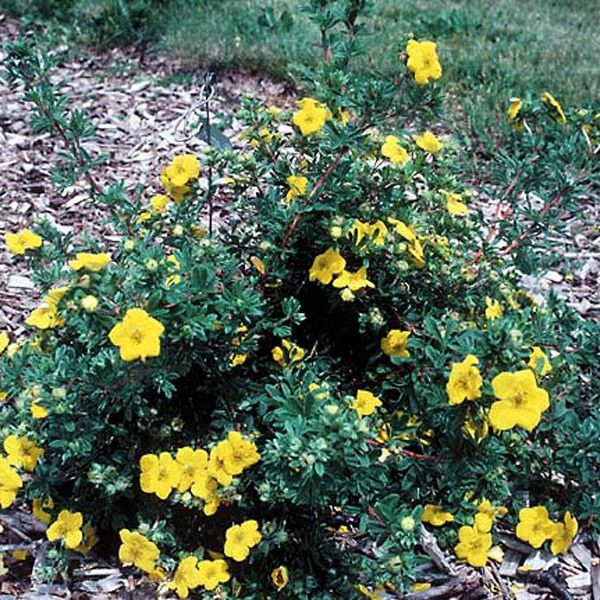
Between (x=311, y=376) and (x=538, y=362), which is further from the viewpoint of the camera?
(x=538, y=362)

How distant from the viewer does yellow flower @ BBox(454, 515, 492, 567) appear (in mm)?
2303

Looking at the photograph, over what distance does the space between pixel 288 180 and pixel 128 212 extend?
0.48 m

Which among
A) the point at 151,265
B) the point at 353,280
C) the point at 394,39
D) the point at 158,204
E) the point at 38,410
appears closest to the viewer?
the point at 151,265

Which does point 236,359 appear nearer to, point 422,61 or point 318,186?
point 318,186

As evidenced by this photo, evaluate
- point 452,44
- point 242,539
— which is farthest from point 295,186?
point 452,44

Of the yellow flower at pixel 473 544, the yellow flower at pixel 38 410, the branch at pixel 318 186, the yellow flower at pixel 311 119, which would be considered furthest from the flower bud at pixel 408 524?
the yellow flower at pixel 311 119

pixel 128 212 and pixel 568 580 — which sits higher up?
pixel 128 212

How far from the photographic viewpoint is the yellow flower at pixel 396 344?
239cm

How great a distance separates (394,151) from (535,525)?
1.18 meters

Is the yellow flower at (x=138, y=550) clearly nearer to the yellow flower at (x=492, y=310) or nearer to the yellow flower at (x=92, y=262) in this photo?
the yellow flower at (x=92, y=262)

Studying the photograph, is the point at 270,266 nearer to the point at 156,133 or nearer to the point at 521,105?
the point at 521,105

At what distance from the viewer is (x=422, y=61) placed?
2.19m

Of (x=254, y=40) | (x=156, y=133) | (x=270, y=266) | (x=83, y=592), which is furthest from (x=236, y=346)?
(x=254, y=40)

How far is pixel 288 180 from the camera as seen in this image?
245 centimetres
